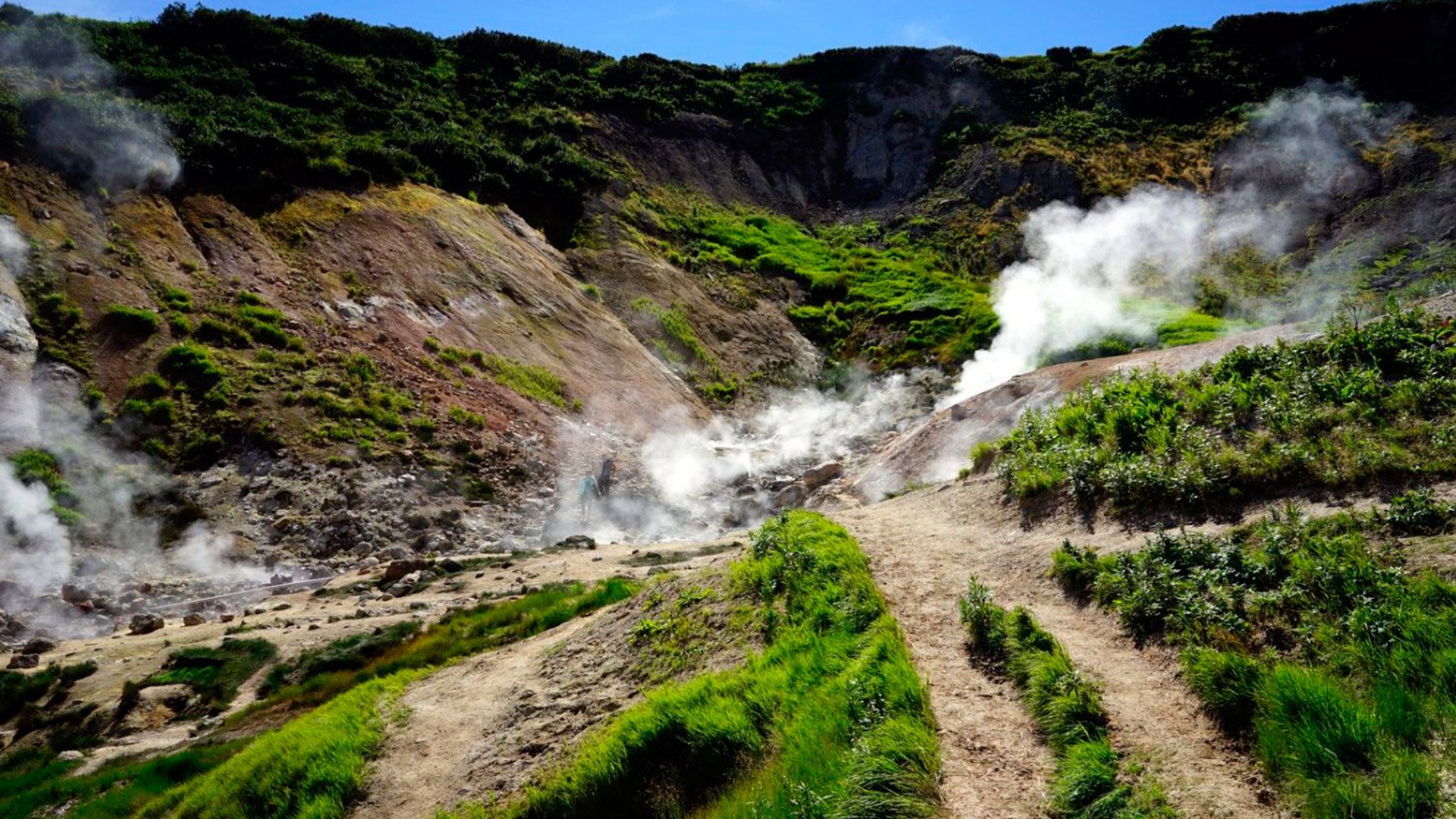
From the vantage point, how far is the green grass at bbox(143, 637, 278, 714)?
11391mm

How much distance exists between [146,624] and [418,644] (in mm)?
5639

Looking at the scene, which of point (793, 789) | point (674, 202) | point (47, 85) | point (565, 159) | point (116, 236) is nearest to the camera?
point (793, 789)

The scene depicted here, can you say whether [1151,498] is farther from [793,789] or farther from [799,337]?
[799,337]

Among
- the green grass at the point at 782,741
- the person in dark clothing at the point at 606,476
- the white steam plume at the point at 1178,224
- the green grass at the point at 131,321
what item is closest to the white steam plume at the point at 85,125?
the green grass at the point at 131,321

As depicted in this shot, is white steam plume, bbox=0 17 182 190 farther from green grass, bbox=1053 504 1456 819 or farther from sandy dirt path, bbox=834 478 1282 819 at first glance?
green grass, bbox=1053 504 1456 819

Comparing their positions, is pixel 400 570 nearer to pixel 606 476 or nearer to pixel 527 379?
pixel 606 476

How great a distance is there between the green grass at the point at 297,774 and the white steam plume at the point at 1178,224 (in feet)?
82.5

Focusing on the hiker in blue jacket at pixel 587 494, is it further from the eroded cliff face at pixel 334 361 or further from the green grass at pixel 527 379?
the green grass at pixel 527 379

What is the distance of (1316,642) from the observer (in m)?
5.29

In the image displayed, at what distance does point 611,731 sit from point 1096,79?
64033mm

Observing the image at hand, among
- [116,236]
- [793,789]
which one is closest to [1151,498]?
[793,789]

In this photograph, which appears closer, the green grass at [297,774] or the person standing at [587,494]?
the green grass at [297,774]

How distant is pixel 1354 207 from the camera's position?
3681cm

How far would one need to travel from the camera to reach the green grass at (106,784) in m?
8.52
